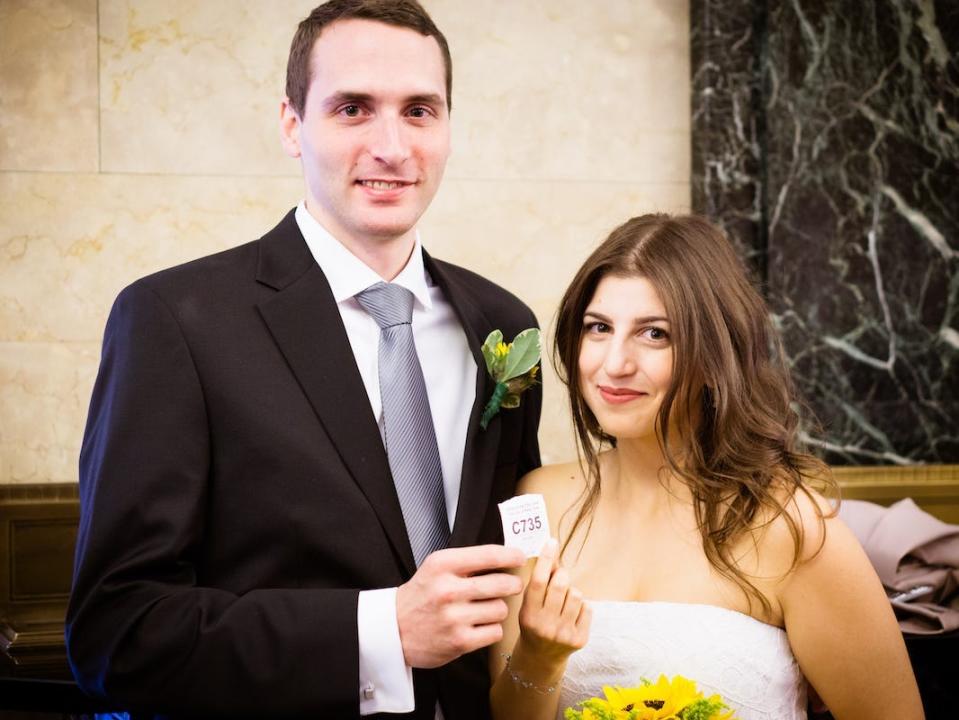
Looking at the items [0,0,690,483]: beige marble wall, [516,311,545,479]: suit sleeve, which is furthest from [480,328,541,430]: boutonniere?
[0,0,690,483]: beige marble wall

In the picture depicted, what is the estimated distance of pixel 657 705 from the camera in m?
1.78

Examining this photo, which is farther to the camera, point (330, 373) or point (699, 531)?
point (699, 531)

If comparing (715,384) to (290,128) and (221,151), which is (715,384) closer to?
(290,128)

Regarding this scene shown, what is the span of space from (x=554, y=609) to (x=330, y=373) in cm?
61

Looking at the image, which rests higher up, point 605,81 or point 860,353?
point 605,81

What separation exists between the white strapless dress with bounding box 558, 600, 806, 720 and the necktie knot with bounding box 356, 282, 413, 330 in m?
0.79

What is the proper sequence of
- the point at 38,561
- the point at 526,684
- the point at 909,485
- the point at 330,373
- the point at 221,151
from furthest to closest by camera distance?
the point at 909,485, the point at 221,151, the point at 38,561, the point at 526,684, the point at 330,373

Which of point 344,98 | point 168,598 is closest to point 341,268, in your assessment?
point 344,98

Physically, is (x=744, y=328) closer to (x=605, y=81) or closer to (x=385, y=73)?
(x=385, y=73)

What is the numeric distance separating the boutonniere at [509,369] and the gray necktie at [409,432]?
0.15 m

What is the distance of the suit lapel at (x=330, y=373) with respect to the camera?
2.00 m

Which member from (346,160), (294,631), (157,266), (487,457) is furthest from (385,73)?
(157,266)

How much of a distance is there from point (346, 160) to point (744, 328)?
93 centimetres

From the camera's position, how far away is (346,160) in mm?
2152
